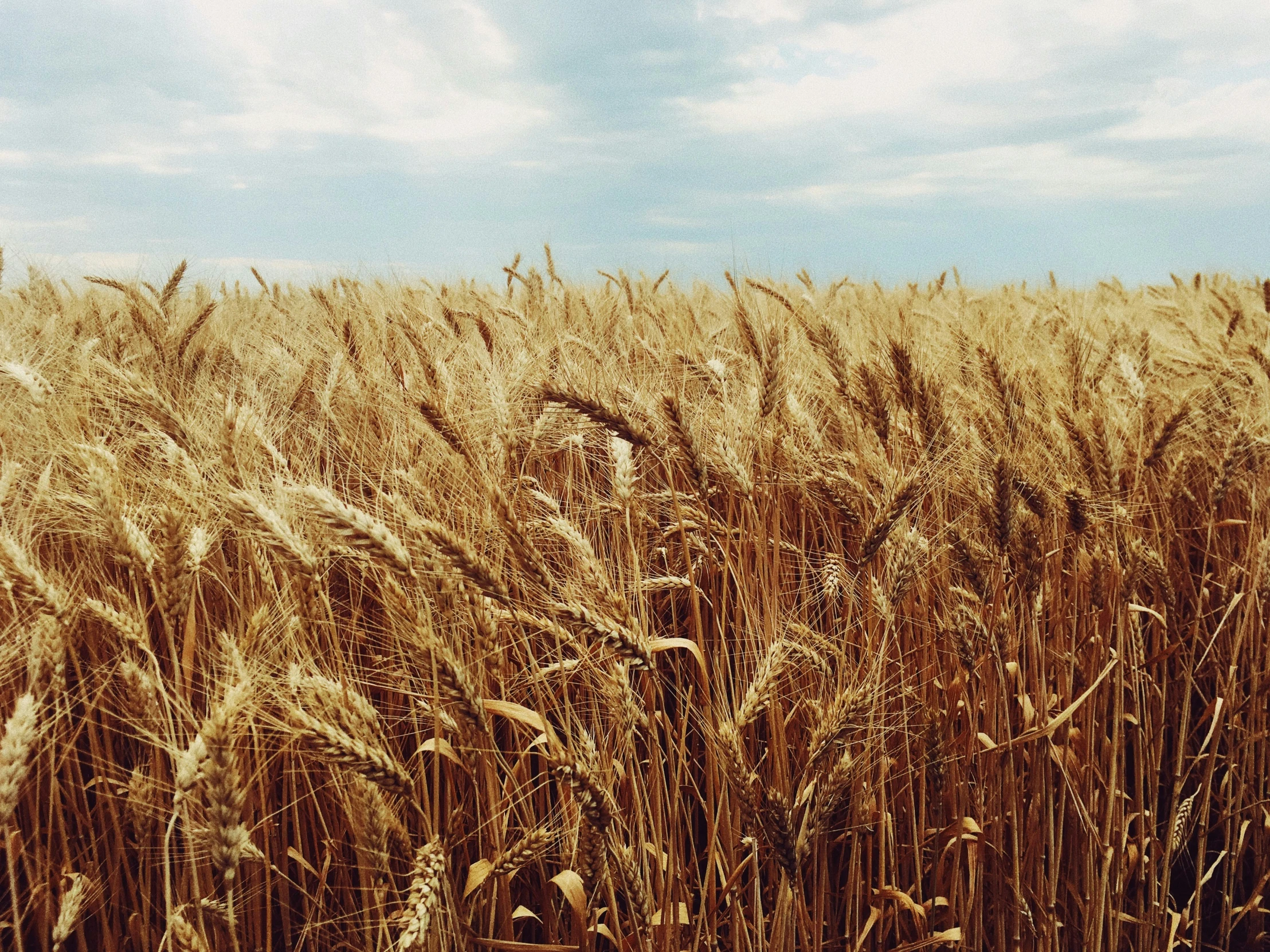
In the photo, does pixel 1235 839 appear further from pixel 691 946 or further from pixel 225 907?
pixel 225 907

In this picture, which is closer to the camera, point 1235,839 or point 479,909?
point 479,909

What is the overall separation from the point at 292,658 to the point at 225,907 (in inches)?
13.6

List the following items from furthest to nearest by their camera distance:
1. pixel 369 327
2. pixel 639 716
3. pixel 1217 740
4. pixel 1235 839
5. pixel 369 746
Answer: pixel 369 327
pixel 1235 839
pixel 1217 740
pixel 639 716
pixel 369 746

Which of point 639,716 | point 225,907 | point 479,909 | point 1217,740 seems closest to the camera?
point 225,907

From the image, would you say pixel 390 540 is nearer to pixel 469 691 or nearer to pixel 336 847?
pixel 469 691

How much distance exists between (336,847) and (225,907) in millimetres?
314

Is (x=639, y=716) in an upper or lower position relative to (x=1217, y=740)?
upper

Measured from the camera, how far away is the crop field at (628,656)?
111 centimetres

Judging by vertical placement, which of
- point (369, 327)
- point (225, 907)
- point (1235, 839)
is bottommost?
point (1235, 839)

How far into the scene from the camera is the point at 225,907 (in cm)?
106

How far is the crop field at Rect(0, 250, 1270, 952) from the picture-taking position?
1.11m

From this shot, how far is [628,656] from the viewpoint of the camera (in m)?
1.07

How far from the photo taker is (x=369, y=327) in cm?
342

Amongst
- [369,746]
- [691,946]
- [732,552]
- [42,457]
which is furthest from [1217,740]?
[42,457]
